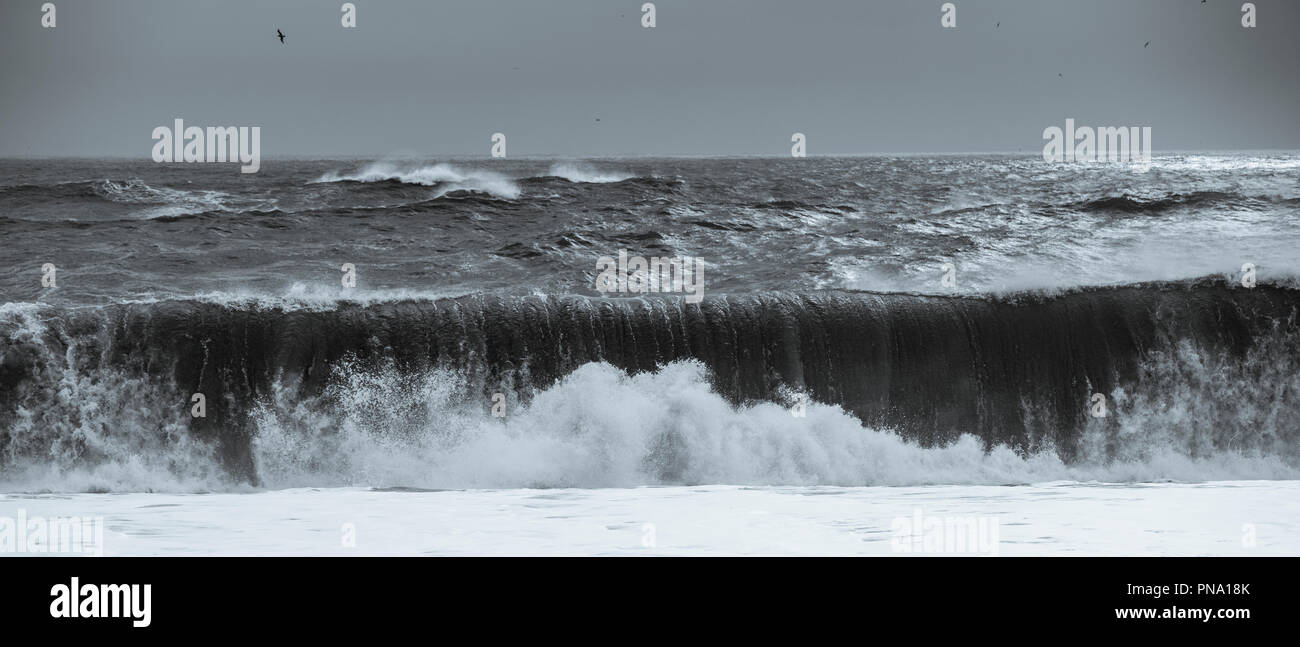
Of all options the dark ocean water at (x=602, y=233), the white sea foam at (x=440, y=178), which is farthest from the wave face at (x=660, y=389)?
the white sea foam at (x=440, y=178)

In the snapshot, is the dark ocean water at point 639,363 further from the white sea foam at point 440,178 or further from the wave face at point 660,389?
the white sea foam at point 440,178

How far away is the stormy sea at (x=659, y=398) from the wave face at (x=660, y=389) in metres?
0.03

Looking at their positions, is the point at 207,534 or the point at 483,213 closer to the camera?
the point at 207,534

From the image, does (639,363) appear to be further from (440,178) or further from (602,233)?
(440,178)

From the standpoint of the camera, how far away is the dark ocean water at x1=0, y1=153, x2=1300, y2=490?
10.8 m

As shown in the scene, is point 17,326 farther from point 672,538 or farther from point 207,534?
point 672,538

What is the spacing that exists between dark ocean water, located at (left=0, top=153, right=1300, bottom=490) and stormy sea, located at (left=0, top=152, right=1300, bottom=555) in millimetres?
33

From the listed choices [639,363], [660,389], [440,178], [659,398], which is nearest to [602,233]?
[639,363]

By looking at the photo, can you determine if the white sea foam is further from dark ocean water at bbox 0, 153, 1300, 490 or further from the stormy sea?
the stormy sea

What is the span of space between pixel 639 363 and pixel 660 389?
55 centimetres

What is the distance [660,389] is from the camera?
1152 centimetres
